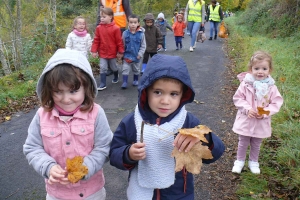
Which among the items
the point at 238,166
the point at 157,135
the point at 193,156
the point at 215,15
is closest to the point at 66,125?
the point at 157,135

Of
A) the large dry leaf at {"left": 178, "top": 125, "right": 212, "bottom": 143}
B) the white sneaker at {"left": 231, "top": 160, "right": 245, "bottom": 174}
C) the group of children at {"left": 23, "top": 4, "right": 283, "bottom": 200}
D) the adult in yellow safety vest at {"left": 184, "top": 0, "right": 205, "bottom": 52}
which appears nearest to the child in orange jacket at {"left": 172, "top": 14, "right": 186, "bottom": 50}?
the adult in yellow safety vest at {"left": 184, "top": 0, "right": 205, "bottom": 52}

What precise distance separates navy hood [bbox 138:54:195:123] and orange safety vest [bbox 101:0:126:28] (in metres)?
5.48

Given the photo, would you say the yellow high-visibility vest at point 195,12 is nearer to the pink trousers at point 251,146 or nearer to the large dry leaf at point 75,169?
the pink trousers at point 251,146

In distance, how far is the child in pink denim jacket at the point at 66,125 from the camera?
2.03 meters

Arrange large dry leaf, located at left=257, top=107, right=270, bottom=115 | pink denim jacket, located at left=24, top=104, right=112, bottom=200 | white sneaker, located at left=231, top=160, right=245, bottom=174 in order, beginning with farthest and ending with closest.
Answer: white sneaker, located at left=231, top=160, right=245, bottom=174 → large dry leaf, located at left=257, top=107, right=270, bottom=115 → pink denim jacket, located at left=24, top=104, right=112, bottom=200

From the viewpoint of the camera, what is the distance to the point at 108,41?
651 cm

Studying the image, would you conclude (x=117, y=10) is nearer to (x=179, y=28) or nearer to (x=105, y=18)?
(x=105, y=18)

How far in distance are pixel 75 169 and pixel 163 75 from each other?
844 millimetres

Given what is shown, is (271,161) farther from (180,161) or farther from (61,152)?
(61,152)

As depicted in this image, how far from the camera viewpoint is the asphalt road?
3.52m

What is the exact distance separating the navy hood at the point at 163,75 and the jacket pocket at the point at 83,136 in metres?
0.42

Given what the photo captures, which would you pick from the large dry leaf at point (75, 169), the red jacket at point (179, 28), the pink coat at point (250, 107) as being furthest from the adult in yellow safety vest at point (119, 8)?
the large dry leaf at point (75, 169)

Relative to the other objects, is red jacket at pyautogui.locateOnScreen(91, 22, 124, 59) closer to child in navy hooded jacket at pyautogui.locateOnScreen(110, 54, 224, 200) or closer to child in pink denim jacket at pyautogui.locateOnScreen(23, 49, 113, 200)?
child in pink denim jacket at pyautogui.locateOnScreen(23, 49, 113, 200)

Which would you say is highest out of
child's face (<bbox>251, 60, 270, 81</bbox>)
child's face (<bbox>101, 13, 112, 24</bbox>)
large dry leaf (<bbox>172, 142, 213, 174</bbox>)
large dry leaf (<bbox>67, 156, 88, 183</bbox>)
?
child's face (<bbox>101, 13, 112, 24</bbox>)
